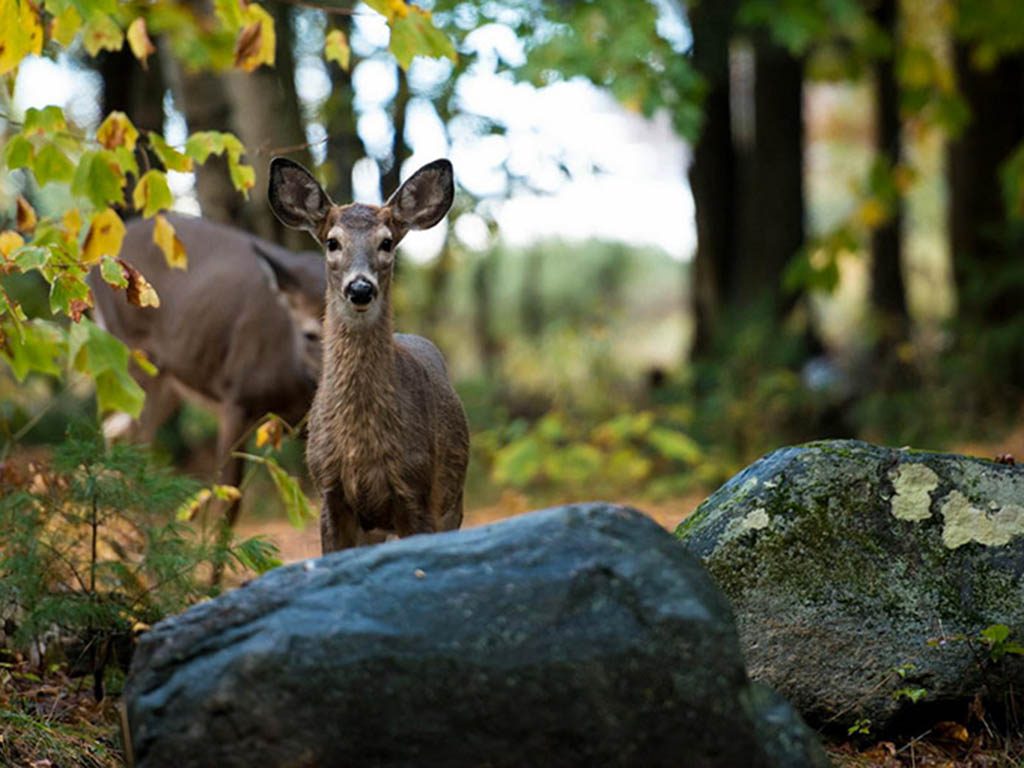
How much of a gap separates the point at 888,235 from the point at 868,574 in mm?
13877

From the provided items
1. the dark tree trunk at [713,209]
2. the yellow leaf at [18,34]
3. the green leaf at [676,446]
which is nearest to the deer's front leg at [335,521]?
the yellow leaf at [18,34]

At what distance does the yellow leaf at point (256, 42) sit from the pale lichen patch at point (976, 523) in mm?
3209

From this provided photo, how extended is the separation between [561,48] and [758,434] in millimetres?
3935

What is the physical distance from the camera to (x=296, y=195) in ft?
20.3

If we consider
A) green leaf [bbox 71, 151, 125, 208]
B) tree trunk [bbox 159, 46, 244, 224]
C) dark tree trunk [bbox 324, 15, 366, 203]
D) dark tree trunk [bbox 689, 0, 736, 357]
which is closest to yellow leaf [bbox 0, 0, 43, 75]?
green leaf [bbox 71, 151, 125, 208]

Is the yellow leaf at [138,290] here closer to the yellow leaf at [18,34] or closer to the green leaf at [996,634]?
the yellow leaf at [18,34]

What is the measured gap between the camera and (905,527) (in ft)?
18.0

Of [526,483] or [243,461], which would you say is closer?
[243,461]

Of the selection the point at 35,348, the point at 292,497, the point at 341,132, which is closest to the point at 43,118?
the point at 35,348

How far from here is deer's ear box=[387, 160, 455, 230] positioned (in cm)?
629

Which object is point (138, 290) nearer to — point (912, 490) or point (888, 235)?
point (912, 490)

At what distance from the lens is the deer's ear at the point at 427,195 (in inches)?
248

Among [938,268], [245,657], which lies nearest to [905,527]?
[245,657]

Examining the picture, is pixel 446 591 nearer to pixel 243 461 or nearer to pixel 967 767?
pixel 967 767
